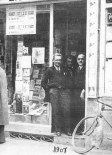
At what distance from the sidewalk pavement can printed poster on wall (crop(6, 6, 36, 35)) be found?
8.97 ft

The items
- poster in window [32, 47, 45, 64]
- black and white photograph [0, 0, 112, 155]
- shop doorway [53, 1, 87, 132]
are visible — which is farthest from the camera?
poster in window [32, 47, 45, 64]

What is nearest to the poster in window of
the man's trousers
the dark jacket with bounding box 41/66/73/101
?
the dark jacket with bounding box 41/66/73/101

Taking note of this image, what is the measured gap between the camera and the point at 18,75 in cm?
983

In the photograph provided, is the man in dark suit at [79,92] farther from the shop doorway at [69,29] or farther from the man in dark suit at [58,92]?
the shop doorway at [69,29]

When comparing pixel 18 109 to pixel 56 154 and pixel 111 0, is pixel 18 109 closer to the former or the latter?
pixel 56 154

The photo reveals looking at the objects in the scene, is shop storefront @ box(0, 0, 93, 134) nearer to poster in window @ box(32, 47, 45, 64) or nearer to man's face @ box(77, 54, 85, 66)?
poster in window @ box(32, 47, 45, 64)

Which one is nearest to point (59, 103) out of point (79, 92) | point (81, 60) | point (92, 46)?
point (79, 92)

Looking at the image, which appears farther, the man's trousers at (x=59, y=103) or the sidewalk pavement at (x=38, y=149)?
the man's trousers at (x=59, y=103)

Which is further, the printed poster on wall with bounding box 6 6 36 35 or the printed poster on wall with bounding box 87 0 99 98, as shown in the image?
the printed poster on wall with bounding box 6 6 36 35

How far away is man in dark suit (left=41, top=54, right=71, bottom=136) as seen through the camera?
8.95m

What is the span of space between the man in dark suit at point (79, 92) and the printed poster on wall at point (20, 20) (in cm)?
153

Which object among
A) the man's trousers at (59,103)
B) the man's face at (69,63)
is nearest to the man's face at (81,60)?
the man's face at (69,63)

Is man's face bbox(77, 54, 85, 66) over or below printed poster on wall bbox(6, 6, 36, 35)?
below

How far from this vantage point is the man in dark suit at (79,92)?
8.81 metres
